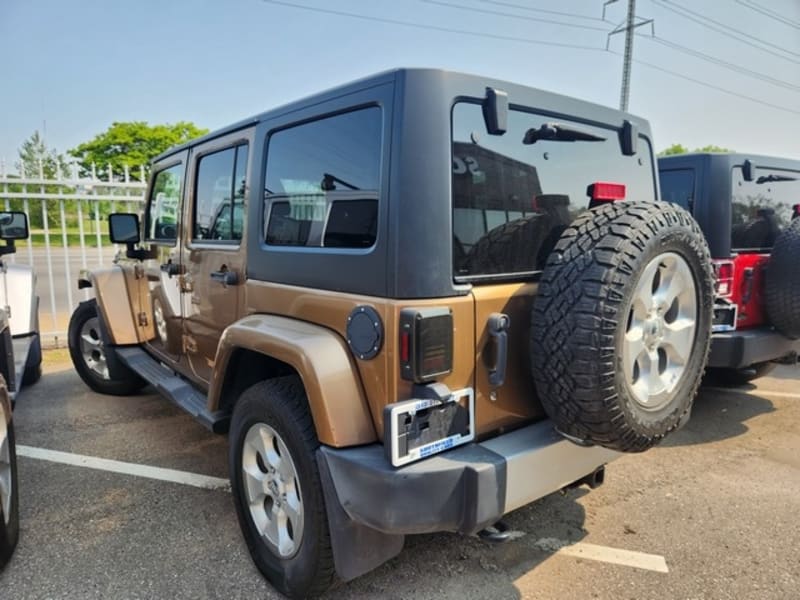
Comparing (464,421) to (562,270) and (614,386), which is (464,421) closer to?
(614,386)

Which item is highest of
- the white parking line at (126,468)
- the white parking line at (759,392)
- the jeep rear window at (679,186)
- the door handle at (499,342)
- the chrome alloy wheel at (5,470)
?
the jeep rear window at (679,186)

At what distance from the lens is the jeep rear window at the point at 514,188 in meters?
1.98

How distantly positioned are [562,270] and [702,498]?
6.82ft

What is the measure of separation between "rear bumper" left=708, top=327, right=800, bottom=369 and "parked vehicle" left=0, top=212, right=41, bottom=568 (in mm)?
4342

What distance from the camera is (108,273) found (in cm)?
460

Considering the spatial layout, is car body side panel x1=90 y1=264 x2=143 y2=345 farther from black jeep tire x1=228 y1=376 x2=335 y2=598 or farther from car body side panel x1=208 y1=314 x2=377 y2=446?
car body side panel x1=208 y1=314 x2=377 y2=446

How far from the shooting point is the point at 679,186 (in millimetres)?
4469

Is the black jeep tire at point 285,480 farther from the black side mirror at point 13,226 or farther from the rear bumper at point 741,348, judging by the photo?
the black side mirror at point 13,226

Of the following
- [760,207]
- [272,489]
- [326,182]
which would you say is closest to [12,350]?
[272,489]

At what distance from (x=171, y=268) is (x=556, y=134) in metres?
2.60

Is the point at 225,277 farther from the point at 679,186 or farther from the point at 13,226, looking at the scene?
the point at 679,186

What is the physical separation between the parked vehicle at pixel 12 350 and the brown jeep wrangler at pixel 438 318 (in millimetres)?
1050

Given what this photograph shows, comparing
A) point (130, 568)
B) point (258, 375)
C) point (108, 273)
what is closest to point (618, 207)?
point (258, 375)

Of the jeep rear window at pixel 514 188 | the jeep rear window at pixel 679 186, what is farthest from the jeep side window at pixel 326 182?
the jeep rear window at pixel 679 186
